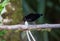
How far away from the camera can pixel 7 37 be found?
1.46 meters

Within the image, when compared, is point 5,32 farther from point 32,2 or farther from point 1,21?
point 32,2

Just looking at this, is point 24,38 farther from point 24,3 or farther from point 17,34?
point 24,3

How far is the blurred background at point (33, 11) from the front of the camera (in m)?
1.43

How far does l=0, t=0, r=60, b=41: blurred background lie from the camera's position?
1.43 metres

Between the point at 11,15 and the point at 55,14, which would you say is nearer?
the point at 11,15

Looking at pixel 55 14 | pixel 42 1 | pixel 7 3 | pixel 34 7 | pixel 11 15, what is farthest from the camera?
pixel 55 14

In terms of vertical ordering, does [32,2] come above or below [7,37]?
above

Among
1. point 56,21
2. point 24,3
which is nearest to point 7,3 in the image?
→ point 24,3

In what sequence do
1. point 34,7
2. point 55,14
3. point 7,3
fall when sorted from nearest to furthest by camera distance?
point 7,3, point 34,7, point 55,14

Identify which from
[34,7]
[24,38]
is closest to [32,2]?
[34,7]

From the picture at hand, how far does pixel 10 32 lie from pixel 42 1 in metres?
0.47

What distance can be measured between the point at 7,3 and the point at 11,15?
13 centimetres

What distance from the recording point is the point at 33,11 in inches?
72.2

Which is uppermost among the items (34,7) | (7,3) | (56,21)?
(7,3)
